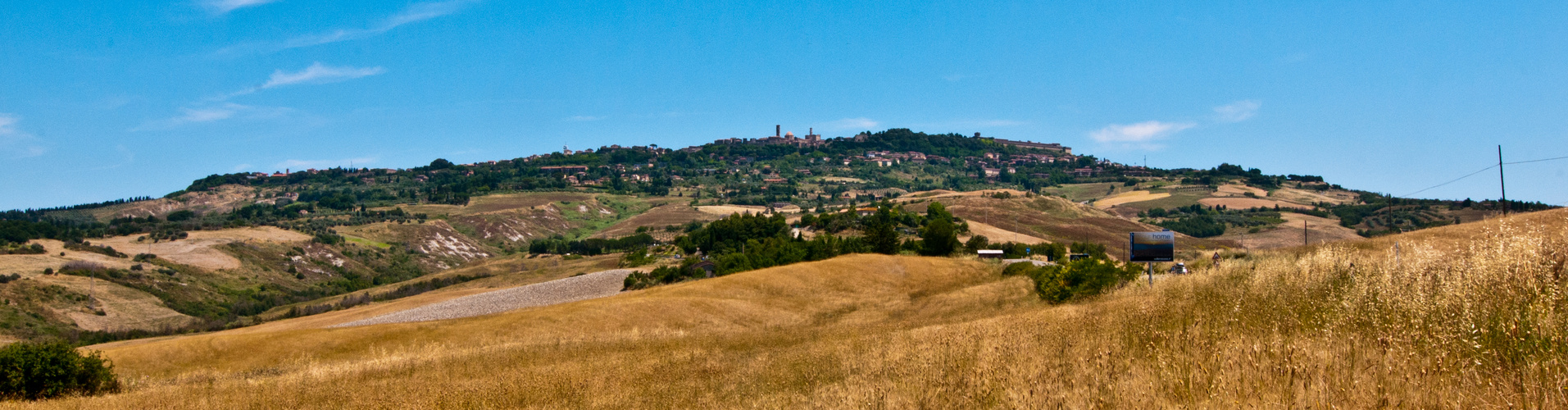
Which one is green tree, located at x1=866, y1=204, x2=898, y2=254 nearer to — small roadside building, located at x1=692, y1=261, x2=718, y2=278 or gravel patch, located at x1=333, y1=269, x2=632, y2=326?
small roadside building, located at x1=692, y1=261, x2=718, y2=278

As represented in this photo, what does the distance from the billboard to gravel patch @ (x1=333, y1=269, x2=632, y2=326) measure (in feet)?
134

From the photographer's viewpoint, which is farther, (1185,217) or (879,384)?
(1185,217)

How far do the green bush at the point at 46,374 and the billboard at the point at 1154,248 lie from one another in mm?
27987

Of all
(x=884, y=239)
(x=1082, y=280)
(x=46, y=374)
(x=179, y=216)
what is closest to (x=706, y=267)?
(x=884, y=239)

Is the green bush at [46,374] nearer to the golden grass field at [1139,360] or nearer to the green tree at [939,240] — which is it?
the golden grass field at [1139,360]

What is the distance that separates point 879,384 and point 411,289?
302 ft

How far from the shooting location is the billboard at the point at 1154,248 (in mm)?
24547

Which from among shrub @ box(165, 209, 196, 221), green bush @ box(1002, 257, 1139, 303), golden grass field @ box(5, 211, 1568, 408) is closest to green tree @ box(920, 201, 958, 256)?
green bush @ box(1002, 257, 1139, 303)

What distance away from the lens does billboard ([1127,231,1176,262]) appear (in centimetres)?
2455

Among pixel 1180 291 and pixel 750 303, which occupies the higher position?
pixel 1180 291

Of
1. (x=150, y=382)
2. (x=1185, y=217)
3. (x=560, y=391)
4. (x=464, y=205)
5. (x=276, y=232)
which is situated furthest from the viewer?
(x=464, y=205)

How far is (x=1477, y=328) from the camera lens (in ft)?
19.8

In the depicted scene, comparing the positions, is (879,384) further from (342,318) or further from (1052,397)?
(342,318)

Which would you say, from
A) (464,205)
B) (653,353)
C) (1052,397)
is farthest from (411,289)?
(464,205)
